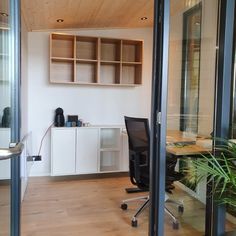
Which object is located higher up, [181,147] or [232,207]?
[181,147]

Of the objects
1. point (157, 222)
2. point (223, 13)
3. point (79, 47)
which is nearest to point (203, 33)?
point (223, 13)

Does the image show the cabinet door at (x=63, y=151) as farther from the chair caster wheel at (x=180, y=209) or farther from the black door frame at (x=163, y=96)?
the black door frame at (x=163, y=96)

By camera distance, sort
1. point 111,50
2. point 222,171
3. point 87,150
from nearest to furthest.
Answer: point 222,171, point 87,150, point 111,50

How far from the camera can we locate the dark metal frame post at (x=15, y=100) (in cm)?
174

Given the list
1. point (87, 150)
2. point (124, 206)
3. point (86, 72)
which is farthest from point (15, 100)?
point (86, 72)

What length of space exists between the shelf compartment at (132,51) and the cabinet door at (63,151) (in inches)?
59.1

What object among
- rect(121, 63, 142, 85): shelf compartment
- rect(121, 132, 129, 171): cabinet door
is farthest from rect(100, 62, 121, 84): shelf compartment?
rect(121, 132, 129, 171): cabinet door

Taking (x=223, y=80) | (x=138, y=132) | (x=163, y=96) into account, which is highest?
(x=223, y=80)

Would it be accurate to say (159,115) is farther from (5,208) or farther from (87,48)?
(87,48)

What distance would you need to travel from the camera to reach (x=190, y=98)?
2373mm

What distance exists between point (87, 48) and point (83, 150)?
1600mm

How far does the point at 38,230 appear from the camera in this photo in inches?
104

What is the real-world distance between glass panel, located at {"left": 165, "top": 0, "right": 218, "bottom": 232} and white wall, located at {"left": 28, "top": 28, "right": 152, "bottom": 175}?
90.2 inches

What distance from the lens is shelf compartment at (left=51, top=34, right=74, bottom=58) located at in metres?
4.29
